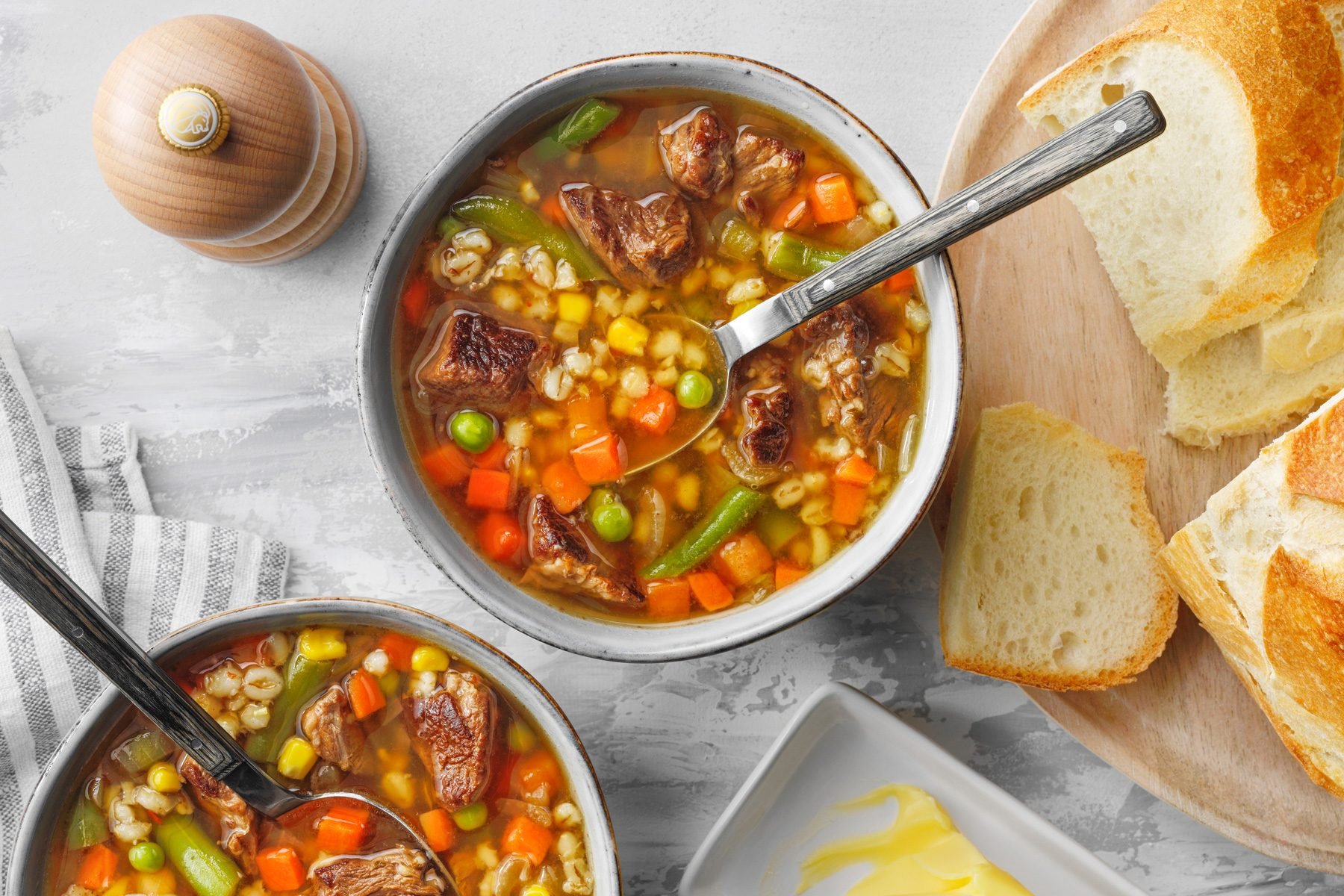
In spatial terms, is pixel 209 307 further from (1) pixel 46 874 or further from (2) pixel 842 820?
(2) pixel 842 820

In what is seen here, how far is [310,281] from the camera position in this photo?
10.4ft

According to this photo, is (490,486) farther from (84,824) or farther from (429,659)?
(84,824)

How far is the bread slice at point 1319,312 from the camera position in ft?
9.39

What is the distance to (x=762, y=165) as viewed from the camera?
2660mm

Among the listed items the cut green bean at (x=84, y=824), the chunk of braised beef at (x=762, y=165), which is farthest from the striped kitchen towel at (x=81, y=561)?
the chunk of braised beef at (x=762, y=165)

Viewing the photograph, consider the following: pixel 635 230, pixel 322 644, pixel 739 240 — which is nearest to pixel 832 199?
pixel 739 240

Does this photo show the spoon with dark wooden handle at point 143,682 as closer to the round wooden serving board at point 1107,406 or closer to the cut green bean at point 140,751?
the cut green bean at point 140,751

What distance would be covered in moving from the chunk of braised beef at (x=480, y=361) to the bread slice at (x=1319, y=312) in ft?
6.59

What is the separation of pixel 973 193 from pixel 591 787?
5.65 feet

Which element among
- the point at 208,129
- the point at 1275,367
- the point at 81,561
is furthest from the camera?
the point at 81,561

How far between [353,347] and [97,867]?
1.59 m

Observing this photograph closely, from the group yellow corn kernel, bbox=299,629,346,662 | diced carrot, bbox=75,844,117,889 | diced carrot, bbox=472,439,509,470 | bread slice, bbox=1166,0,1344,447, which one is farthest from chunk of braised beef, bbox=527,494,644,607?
bread slice, bbox=1166,0,1344,447

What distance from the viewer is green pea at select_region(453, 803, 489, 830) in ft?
9.35

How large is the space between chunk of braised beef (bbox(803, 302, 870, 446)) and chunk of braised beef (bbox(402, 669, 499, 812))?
3.90 feet
